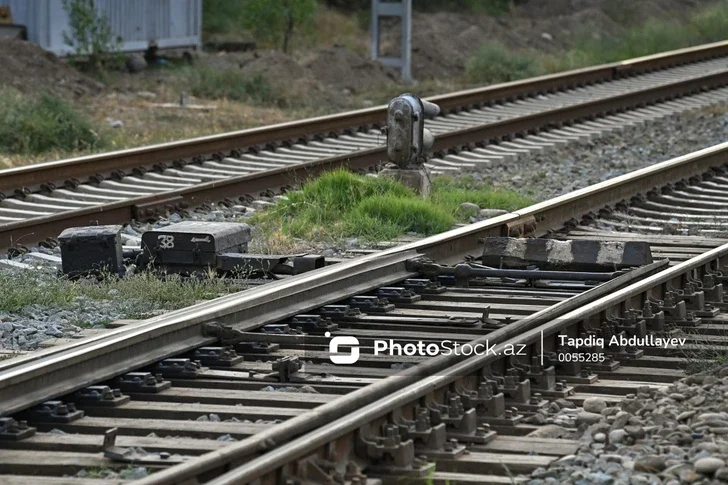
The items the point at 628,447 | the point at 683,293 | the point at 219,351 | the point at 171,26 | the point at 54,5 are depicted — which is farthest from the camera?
the point at 171,26

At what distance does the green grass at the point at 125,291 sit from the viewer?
7.73 m

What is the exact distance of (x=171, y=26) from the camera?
87.2 ft

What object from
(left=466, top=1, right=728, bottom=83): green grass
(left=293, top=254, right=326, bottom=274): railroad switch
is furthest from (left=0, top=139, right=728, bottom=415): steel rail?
(left=466, top=1, right=728, bottom=83): green grass

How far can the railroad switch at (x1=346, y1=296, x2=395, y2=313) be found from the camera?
7.69 m

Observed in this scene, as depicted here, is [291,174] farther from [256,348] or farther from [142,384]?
[142,384]

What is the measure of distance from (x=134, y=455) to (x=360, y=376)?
1.49 metres

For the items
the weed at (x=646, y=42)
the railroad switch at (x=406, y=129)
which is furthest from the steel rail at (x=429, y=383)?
the weed at (x=646, y=42)

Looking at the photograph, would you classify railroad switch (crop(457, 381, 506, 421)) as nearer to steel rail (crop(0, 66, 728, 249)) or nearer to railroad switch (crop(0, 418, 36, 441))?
railroad switch (crop(0, 418, 36, 441))

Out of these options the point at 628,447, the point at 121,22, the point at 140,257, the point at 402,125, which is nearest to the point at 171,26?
the point at 121,22

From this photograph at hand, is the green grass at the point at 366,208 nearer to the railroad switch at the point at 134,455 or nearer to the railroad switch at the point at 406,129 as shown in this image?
the railroad switch at the point at 406,129

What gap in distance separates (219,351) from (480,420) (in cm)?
141

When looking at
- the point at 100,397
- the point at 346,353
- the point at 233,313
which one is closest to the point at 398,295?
the point at 233,313

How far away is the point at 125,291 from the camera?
802cm

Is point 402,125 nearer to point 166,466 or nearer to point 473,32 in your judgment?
point 166,466
